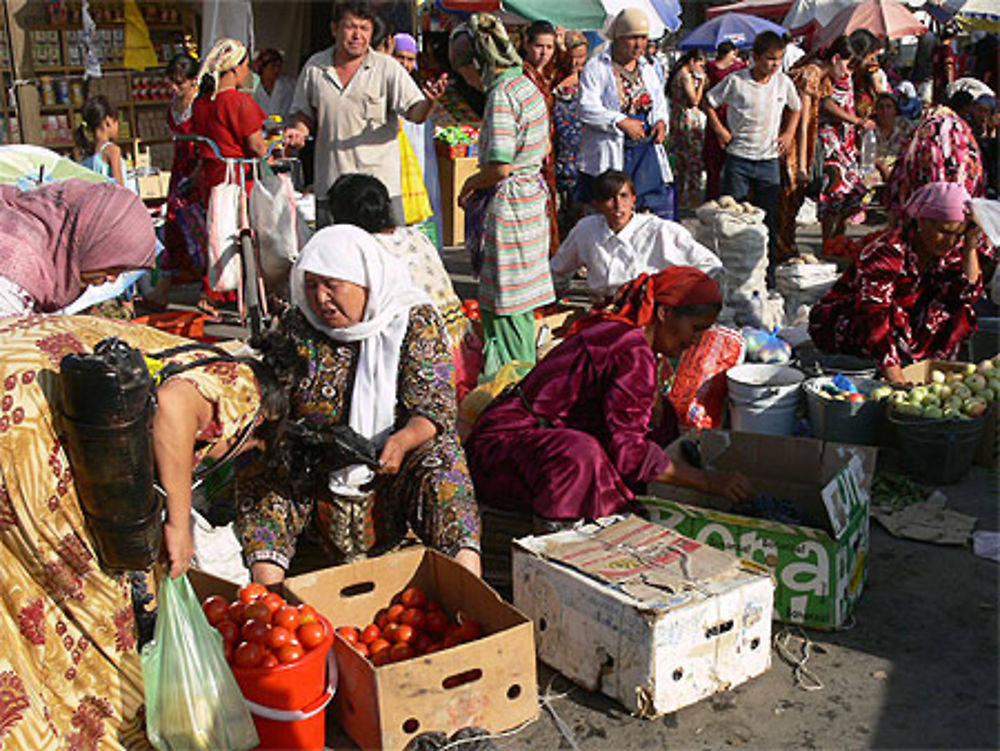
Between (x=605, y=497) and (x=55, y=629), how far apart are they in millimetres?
1863

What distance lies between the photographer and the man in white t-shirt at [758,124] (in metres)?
7.55

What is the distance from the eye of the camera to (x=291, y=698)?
2.70 metres

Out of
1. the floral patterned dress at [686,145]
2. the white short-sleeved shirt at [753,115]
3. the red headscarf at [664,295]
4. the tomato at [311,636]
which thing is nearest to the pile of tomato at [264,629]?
the tomato at [311,636]

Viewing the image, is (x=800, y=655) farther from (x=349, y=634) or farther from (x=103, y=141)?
(x=103, y=141)

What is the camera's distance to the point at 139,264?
8.83 feet

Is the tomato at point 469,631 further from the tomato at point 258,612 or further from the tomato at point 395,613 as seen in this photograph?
the tomato at point 258,612

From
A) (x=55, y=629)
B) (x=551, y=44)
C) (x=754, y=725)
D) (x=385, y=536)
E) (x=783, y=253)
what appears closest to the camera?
(x=55, y=629)

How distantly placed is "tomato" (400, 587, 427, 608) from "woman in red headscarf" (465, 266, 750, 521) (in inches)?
21.3

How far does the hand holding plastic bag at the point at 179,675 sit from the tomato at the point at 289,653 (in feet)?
0.69

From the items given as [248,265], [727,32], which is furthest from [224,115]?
[727,32]

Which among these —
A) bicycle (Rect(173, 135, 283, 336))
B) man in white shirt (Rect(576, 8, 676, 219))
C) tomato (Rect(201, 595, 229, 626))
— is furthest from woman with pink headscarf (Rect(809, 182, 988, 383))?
tomato (Rect(201, 595, 229, 626))

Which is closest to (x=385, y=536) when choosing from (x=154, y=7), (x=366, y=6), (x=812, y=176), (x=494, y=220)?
(x=494, y=220)

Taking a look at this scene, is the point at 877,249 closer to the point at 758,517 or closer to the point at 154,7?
the point at 758,517

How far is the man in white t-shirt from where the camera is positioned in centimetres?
755
